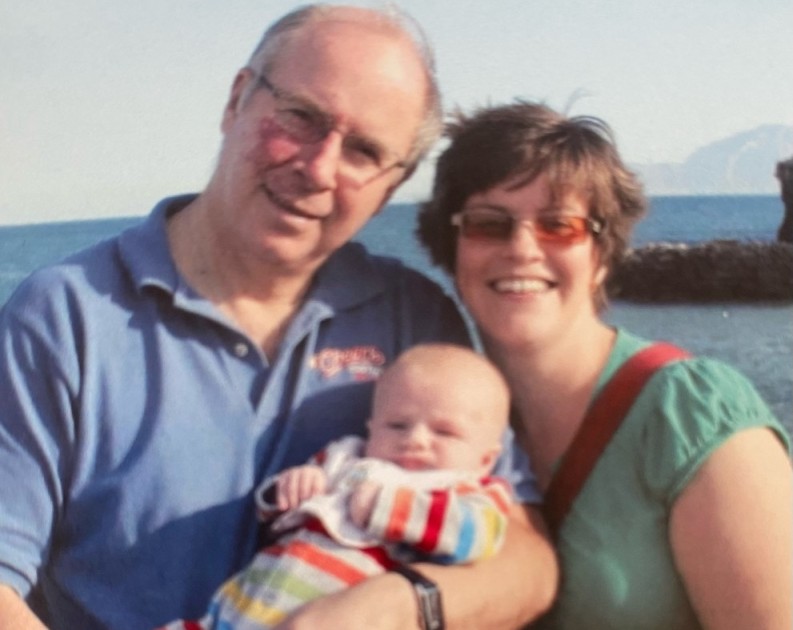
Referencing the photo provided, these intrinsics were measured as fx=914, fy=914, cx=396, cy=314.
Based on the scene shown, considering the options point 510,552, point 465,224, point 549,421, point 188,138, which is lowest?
point 510,552

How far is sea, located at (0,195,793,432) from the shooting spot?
1692mm

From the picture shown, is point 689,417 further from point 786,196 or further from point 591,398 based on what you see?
point 786,196

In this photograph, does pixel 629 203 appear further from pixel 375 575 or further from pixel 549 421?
pixel 375 575

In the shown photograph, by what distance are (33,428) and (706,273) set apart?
4.43ft

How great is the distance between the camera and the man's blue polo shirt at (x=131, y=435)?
144cm

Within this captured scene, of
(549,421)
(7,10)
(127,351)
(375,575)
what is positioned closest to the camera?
(375,575)

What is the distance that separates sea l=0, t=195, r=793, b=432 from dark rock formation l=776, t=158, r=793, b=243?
0.05ft

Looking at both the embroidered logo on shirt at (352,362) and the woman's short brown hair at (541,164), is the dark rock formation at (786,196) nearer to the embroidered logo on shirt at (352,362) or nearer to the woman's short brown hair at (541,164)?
the woman's short brown hair at (541,164)

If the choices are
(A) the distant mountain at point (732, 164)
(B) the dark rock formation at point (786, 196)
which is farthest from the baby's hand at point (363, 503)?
(B) the dark rock formation at point (786, 196)

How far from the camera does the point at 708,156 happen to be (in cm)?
186

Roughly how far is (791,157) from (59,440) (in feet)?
4.82

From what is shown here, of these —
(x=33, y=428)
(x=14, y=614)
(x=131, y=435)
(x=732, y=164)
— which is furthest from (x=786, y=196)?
(x=14, y=614)

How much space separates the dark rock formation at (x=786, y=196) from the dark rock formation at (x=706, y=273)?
0.02 metres

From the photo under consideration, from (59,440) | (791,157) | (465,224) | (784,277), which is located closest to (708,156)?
(791,157)
